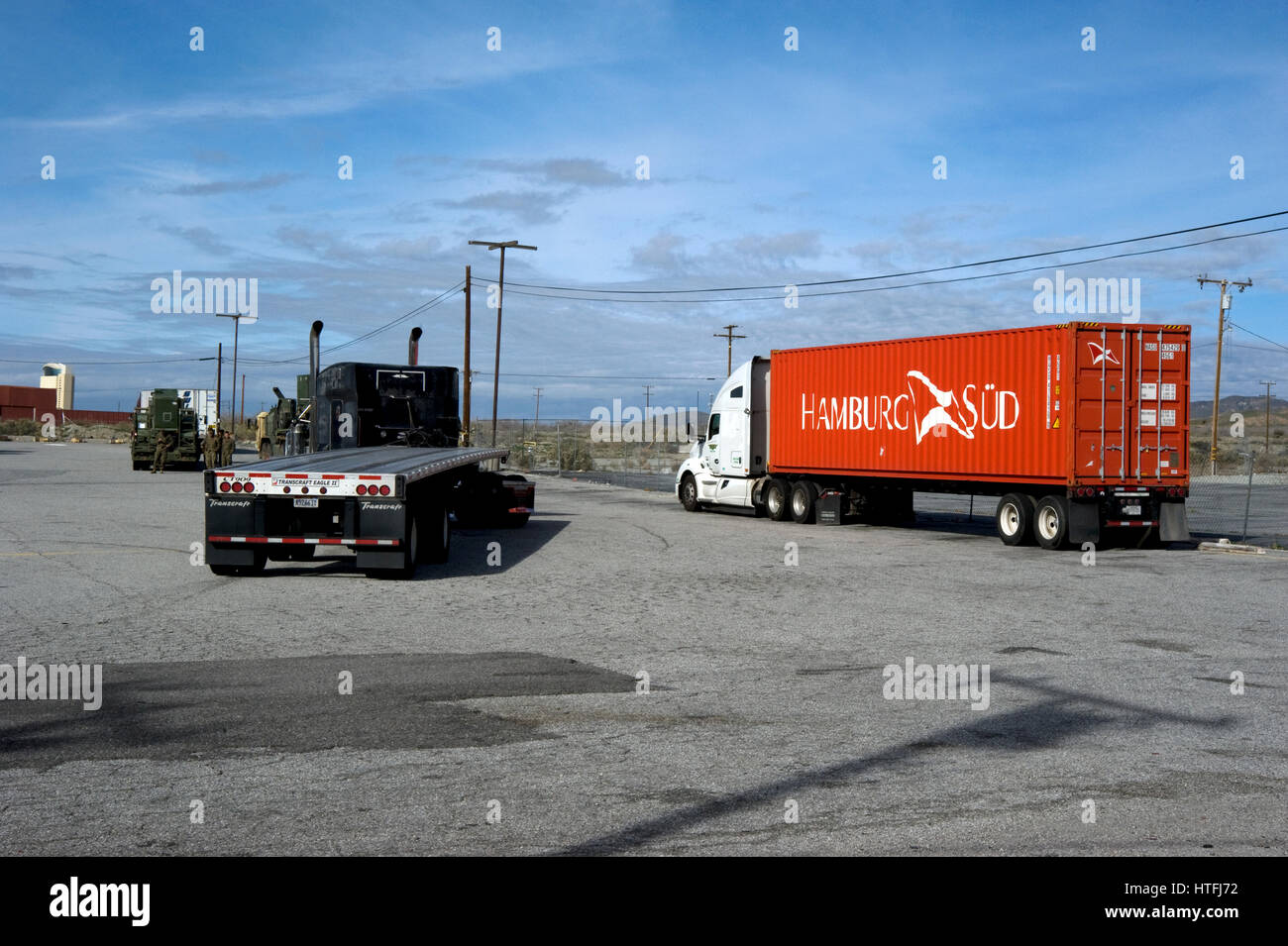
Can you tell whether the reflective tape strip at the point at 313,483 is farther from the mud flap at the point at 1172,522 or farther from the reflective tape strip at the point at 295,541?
the mud flap at the point at 1172,522

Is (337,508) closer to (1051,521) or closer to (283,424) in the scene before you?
(1051,521)

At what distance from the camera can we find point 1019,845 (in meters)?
5.08

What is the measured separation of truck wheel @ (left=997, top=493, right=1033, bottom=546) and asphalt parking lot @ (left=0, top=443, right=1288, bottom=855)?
15.9ft

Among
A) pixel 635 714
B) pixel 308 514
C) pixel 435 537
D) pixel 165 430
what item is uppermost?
pixel 165 430

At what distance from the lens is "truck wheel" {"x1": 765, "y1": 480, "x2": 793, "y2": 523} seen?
27594mm

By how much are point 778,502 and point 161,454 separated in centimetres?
2962

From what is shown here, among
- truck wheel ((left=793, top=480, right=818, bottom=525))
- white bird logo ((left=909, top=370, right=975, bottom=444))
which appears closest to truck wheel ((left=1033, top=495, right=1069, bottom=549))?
white bird logo ((left=909, top=370, right=975, bottom=444))

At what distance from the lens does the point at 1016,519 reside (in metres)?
20.7

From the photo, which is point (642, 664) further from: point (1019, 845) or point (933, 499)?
point (933, 499)

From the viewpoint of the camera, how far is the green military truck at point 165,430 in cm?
4853

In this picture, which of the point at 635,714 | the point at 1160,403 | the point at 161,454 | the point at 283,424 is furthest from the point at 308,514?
the point at 161,454

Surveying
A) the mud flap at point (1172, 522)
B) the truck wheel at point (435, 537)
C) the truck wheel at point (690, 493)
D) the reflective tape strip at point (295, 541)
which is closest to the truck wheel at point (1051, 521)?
the mud flap at point (1172, 522)

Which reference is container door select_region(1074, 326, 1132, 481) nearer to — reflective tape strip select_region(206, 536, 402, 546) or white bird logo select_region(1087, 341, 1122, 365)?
white bird logo select_region(1087, 341, 1122, 365)
